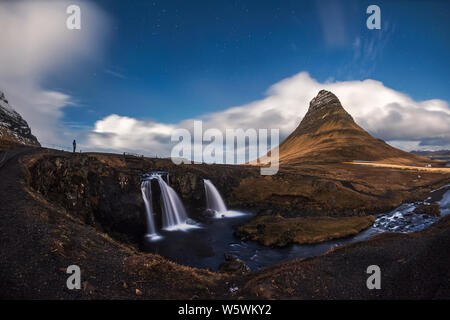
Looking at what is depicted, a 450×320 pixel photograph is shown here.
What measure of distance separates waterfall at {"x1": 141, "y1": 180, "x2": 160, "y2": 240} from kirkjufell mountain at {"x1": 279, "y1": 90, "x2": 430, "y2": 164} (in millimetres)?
93215

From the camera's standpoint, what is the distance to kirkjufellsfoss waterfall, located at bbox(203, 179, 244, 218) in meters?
37.9

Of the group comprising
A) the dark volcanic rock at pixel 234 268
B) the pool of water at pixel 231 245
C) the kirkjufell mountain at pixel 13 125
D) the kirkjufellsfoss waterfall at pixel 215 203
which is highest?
the kirkjufell mountain at pixel 13 125

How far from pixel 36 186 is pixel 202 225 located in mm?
20367

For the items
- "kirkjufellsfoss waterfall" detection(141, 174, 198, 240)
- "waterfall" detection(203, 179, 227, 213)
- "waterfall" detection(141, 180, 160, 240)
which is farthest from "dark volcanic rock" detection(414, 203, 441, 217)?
"waterfall" detection(141, 180, 160, 240)

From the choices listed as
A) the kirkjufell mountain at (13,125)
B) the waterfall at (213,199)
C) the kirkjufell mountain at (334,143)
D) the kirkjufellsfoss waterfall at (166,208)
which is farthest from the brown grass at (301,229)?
the kirkjufell mountain at (334,143)

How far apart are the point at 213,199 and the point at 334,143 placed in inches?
4861

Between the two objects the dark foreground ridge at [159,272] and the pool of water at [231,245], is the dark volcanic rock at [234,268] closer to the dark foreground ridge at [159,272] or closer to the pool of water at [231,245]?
the pool of water at [231,245]

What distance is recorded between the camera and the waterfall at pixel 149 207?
27597mm

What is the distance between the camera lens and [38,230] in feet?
33.3

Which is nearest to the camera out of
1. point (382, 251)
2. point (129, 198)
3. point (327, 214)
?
point (382, 251)

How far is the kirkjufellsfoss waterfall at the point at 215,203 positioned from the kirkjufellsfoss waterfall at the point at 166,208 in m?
6.52

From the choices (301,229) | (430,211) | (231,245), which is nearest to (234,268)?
(231,245)
